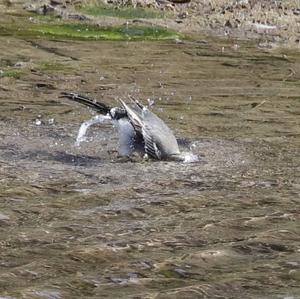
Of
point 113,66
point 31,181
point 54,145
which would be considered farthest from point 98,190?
point 113,66

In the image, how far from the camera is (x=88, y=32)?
15.8 meters

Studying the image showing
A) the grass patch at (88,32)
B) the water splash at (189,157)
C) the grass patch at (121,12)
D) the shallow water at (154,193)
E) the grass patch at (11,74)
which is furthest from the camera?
the grass patch at (121,12)

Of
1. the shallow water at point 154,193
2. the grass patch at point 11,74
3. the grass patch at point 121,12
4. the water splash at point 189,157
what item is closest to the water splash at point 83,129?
the shallow water at point 154,193

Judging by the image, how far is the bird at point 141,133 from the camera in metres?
7.30

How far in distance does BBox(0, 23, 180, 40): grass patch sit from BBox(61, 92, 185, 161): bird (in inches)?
302

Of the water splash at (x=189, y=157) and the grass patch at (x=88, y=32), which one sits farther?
the grass patch at (x=88, y=32)

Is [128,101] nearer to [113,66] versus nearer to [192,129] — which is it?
[192,129]

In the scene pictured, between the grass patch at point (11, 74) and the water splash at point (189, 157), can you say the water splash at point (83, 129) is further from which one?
the grass patch at point (11, 74)

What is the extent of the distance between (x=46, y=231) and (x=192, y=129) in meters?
3.68

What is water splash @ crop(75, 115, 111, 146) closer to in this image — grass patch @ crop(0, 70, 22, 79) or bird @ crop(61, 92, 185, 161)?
bird @ crop(61, 92, 185, 161)

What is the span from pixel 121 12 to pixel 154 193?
1172 cm

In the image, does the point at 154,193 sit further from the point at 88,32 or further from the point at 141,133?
the point at 88,32

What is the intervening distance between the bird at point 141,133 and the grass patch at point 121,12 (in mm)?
10094

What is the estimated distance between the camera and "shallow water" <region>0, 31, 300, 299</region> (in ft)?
15.4
